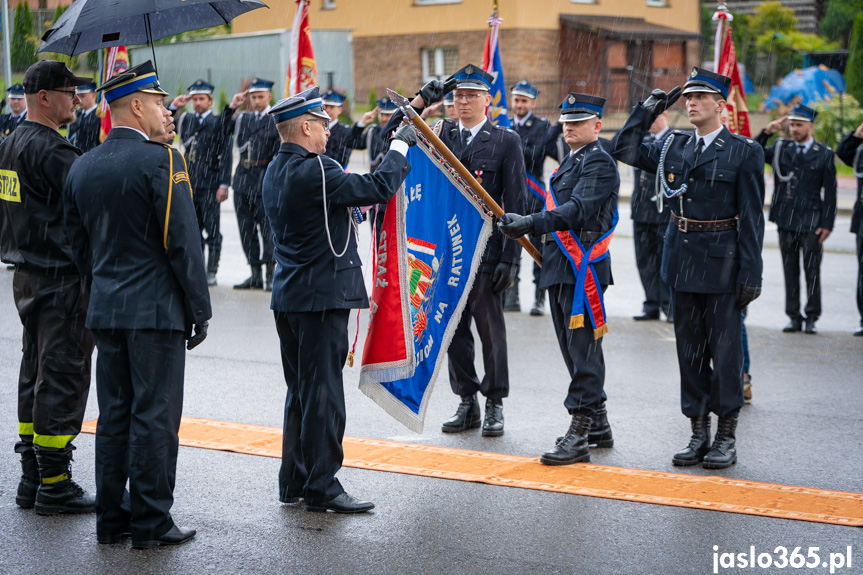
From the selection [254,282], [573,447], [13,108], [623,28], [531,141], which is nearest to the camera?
[573,447]

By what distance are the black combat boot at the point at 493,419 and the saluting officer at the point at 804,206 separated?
175 inches

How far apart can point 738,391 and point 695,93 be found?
5.79 ft

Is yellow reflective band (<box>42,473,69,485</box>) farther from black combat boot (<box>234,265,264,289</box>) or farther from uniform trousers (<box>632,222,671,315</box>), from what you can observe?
black combat boot (<box>234,265,264,289</box>)

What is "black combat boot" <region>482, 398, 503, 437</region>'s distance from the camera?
21.1ft

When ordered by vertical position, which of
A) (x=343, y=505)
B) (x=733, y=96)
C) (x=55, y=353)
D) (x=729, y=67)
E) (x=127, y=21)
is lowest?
(x=343, y=505)

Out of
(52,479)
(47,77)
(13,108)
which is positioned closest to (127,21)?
(47,77)

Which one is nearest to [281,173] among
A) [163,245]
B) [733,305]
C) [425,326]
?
[163,245]

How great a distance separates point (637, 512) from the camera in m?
4.97

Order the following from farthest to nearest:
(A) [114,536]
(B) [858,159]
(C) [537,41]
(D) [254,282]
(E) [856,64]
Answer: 1. (C) [537,41]
2. (E) [856,64]
3. (D) [254,282]
4. (B) [858,159]
5. (A) [114,536]

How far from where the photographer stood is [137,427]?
4.52 m

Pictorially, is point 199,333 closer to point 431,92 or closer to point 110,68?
point 431,92

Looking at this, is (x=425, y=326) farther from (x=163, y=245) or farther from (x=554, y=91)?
(x=554, y=91)

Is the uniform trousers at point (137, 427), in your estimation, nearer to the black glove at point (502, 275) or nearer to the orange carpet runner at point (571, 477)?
the orange carpet runner at point (571, 477)

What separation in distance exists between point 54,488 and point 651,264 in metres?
6.94
